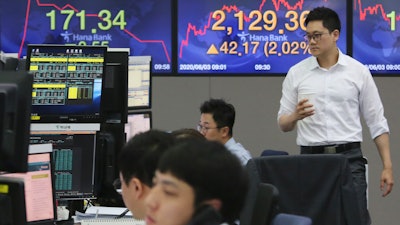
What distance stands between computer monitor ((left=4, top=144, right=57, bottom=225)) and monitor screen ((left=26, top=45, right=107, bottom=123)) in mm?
353

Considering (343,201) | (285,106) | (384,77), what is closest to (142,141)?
(343,201)

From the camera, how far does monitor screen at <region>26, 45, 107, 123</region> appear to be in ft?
9.98

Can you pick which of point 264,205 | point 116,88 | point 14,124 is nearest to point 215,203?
point 14,124

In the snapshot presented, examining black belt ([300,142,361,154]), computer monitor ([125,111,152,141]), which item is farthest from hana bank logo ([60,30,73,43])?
black belt ([300,142,361,154])

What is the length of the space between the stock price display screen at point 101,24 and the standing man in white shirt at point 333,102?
2.00 m

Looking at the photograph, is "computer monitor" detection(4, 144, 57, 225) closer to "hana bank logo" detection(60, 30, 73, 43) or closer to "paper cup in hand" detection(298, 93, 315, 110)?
"paper cup in hand" detection(298, 93, 315, 110)

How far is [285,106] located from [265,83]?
183cm

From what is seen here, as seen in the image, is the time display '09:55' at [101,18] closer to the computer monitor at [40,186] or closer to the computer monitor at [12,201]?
the computer monitor at [40,186]

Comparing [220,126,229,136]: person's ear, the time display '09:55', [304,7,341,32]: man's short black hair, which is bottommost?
[220,126,229,136]: person's ear

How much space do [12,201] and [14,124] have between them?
338mm

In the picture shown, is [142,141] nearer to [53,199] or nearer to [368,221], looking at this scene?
[53,199]

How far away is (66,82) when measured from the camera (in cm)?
306

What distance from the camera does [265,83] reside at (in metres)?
5.80

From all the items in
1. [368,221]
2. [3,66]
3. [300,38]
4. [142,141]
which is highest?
[300,38]
